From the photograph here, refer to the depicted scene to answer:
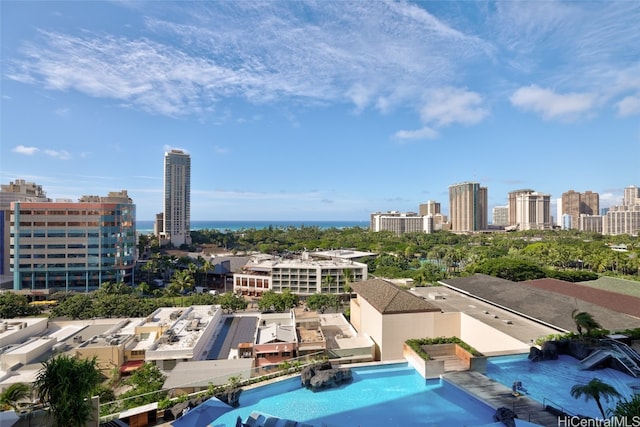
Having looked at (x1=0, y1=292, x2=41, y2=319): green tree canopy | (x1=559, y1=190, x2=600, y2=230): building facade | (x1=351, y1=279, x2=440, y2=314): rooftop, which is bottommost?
(x1=0, y1=292, x2=41, y2=319): green tree canopy

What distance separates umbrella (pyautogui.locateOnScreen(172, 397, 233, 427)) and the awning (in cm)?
1345

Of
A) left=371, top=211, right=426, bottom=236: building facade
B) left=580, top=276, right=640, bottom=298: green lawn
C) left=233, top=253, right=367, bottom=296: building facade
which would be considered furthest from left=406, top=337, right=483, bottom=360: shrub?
left=371, top=211, right=426, bottom=236: building facade

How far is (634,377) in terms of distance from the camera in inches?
376

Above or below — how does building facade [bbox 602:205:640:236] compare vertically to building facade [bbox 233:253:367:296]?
above

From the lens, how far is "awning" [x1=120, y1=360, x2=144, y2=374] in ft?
58.9

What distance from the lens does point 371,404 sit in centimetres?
846

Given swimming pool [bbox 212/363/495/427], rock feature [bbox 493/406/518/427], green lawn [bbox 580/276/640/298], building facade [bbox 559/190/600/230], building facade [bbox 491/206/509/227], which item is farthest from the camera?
building facade [bbox 491/206/509/227]

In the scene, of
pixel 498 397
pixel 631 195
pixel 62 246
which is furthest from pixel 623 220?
pixel 62 246

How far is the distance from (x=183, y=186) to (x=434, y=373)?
305ft

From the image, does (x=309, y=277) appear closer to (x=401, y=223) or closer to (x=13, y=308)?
(x=13, y=308)

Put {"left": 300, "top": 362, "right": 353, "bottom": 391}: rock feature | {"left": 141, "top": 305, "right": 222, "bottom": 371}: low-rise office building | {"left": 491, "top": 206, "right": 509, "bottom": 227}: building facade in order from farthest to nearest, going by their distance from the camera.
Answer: {"left": 491, "top": 206, "right": 509, "bottom": 227}: building facade < {"left": 141, "top": 305, "right": 222, "bottom": 371}: low-rise office building < {"left": 300, "top": 362, "right": 353, "bottom": 391}: rock feature

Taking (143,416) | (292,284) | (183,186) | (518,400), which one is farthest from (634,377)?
(183,186)

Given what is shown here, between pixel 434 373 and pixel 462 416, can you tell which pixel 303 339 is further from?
pixel 462 416

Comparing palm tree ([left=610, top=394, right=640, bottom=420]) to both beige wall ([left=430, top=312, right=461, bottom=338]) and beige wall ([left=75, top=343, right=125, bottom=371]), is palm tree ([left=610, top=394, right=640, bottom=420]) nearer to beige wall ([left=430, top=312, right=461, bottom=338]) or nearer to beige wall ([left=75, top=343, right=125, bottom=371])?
beige wall ([left=430, top=312, right=461, bottom=338])
